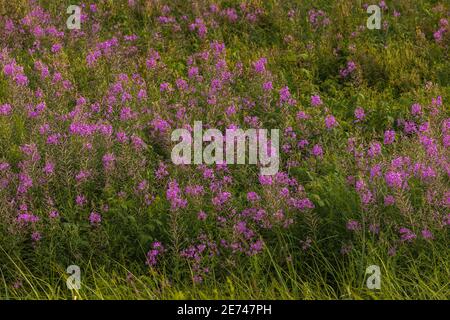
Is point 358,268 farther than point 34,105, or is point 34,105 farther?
point 34,105

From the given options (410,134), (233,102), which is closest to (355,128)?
(410,134)

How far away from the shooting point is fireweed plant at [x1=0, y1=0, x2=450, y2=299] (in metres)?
5.37

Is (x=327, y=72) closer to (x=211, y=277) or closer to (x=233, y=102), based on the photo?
(x=233, y=102)

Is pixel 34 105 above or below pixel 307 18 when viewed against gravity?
below

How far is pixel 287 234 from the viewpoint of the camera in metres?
5.64

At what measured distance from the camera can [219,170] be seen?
6516mm

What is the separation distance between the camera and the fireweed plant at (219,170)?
17.6ft

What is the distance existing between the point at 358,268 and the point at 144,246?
1638 millimetres

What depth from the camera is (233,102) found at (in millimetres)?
7688
